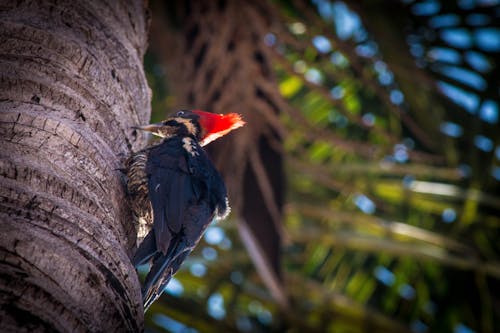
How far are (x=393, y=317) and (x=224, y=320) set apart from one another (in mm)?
1712

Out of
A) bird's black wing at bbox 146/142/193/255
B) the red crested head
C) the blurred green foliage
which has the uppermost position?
the red crested head

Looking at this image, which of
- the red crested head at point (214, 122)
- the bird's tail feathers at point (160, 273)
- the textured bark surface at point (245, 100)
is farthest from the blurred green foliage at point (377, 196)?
the bird's tail feathers at point (160, 273)

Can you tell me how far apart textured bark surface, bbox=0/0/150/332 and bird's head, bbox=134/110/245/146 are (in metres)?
0.66

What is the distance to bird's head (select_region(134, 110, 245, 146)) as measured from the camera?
11.2 ft

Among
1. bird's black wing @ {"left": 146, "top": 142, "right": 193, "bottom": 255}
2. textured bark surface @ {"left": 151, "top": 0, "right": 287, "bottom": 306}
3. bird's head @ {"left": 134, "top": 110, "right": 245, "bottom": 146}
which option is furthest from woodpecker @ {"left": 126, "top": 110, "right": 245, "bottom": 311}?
textured bark surface @ {"left": 151, "top": 0, "right": 287, "bottom": 306}

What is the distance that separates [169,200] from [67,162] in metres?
0.79

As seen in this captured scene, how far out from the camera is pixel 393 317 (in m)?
5.98

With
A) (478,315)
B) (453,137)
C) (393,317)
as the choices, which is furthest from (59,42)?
(478,315)

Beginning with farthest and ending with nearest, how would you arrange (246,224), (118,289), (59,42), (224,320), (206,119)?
(224,320)
(246,224)
(206,119)
(59,42)
(118,289)

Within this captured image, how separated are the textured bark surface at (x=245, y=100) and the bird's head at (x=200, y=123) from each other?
1.18 metres

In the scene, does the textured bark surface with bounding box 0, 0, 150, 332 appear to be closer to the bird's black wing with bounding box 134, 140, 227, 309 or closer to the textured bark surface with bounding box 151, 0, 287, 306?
the bird's black wing with bounding box 134, 140, 227, 309

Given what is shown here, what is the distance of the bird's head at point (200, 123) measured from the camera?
343cm

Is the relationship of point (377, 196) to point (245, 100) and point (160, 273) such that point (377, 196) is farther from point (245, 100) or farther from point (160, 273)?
point (160, 273)

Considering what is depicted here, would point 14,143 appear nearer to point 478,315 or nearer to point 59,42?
point 59,42
